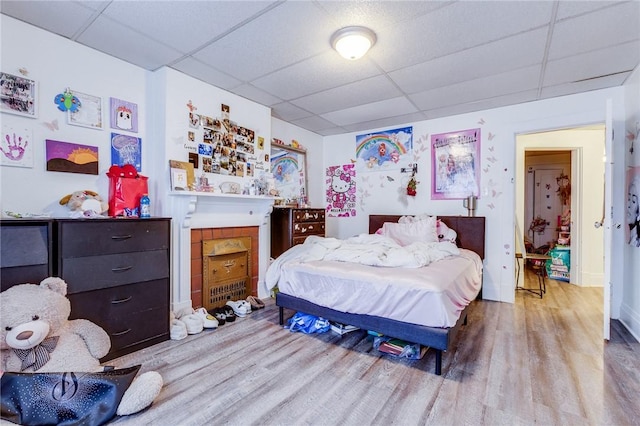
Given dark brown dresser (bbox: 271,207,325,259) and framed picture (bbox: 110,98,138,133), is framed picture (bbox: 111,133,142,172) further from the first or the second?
dark brown dresser (bbox: 271,207,325,259)

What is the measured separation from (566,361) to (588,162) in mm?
3450

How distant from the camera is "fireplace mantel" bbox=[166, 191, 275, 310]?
2.78 metres

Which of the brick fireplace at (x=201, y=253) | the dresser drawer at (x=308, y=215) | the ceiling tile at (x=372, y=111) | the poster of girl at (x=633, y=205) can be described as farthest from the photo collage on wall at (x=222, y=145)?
the poster of girl at (x=633, y=205)

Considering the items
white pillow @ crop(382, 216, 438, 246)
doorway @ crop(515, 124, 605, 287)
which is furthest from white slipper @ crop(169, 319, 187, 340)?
doorway @ crop(515, 124, 605, 287)

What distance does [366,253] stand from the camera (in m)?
2.62

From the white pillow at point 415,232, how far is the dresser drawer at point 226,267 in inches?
72.5

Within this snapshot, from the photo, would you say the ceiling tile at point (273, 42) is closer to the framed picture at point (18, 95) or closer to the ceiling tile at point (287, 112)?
the ceiling tile at point (287, 112)

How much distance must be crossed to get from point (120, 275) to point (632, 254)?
438 centimetres

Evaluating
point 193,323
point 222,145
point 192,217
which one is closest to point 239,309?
point 193,323

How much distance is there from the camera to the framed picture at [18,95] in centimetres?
202

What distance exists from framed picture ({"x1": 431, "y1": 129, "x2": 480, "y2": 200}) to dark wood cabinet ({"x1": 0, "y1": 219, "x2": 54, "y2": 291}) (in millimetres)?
3970

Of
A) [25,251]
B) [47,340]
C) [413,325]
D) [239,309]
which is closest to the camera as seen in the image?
[47,340]

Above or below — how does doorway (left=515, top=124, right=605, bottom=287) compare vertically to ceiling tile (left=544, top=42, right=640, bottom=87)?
below

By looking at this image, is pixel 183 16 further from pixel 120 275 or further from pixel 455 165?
pixel 455 165
